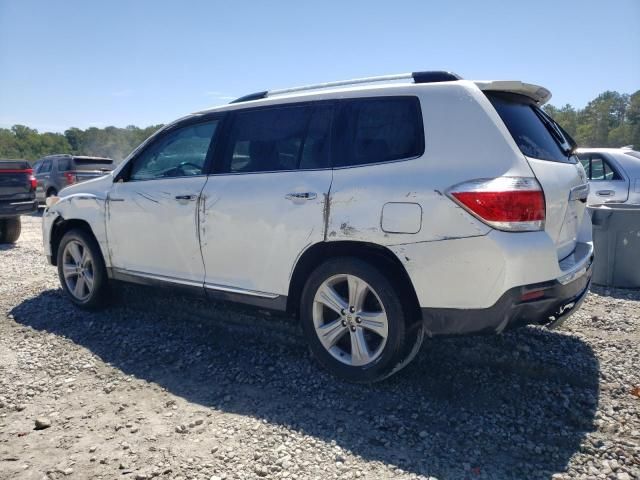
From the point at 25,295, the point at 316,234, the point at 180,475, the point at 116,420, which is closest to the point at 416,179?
the point at 316,234

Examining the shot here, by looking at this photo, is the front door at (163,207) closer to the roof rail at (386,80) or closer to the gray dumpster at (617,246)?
the roof rail at (386,80)

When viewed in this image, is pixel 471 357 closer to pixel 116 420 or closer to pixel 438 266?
pixel 438 266

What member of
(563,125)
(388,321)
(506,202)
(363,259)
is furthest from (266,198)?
(563,125)

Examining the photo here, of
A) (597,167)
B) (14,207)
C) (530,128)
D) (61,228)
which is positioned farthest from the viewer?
(14,207)

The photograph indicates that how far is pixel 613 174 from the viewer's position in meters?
7.60

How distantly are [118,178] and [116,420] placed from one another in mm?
2454

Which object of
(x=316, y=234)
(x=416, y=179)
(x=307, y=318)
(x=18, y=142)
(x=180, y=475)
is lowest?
(x=180, y=475)

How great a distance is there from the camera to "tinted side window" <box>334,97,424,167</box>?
9.97 feet

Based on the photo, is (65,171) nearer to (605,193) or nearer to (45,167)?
(45,167)

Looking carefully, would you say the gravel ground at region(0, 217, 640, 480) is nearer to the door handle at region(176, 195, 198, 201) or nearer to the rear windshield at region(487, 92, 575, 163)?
the door handle at region(176, 195, 198, 201)

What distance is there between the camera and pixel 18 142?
6231cm

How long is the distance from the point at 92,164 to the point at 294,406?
15438mm

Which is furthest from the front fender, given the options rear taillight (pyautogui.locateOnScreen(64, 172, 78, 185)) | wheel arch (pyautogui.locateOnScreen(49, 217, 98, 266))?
rear taillight (pyautogui.locateOnScreen(64, 172, 78, 185))

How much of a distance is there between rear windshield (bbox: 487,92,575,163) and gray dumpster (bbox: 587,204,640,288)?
254 cm
